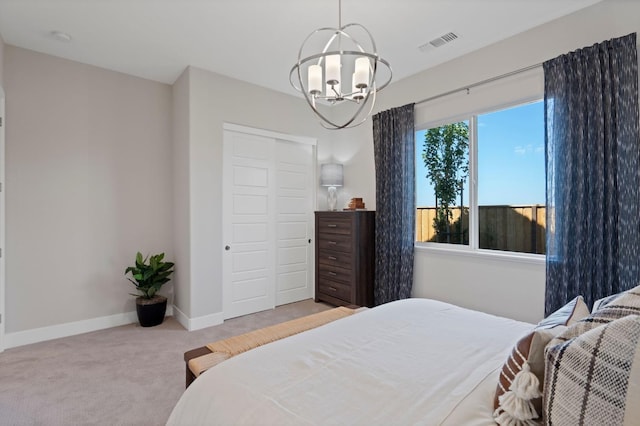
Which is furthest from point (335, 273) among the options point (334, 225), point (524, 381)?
point (524, 381)

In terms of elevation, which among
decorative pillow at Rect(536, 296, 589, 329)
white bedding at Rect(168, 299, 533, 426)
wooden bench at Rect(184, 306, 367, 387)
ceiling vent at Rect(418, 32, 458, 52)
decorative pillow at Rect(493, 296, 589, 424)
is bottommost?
wooden bench at Rect(184, 306, 367, 387)

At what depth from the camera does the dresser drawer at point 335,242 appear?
388 cm

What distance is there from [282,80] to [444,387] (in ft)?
11.8

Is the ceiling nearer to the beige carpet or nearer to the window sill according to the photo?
the window sill

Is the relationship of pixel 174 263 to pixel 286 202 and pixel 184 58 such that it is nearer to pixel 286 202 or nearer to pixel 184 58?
pixel 286 202

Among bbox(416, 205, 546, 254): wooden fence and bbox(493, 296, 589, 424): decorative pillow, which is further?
bbox(416, 205, 546, 254): wooden fence

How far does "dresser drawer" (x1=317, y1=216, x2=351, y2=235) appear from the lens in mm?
3881

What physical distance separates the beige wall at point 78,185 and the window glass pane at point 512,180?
358 centimetres

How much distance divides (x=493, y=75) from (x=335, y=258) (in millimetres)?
2599

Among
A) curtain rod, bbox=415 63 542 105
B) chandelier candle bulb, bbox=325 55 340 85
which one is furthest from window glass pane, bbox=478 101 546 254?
chandelier candle bulb, bbox=325 55 340 85

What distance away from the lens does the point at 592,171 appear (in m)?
2.29

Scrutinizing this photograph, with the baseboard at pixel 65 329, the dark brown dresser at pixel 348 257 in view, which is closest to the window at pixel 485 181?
the dark brown dresser at pixel 348 257

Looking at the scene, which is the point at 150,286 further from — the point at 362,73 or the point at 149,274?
the point at 362,73

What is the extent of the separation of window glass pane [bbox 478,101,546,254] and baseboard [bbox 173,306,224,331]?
2.93m
